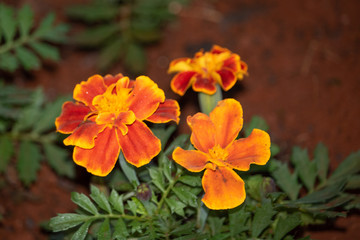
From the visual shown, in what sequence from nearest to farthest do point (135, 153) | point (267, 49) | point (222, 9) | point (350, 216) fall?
point (135, 153) → point (350, 216) → point (267, 49) → point (222, 9)

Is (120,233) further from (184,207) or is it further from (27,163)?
(27,163)

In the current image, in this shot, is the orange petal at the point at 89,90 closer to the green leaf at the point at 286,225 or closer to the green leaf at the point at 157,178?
the green leaf at the point at 157,178

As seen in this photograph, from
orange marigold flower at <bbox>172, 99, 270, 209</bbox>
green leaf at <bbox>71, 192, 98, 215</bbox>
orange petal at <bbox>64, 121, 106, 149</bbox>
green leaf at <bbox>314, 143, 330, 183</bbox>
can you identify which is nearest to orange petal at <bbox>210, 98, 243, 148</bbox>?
orange marigold flower at <bbox>172, 99, 270, 209</bbox>

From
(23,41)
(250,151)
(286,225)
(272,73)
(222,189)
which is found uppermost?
(23,41)

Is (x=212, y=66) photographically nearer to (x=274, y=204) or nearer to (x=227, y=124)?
(x=227, y=124)

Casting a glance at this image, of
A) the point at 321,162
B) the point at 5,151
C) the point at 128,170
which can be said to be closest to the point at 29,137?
the point at 5,151

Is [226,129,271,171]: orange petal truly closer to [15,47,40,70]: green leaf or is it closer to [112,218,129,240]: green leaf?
[112,218,129,240]: green leaf

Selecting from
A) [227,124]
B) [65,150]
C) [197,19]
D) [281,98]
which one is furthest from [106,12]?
[227,124]
